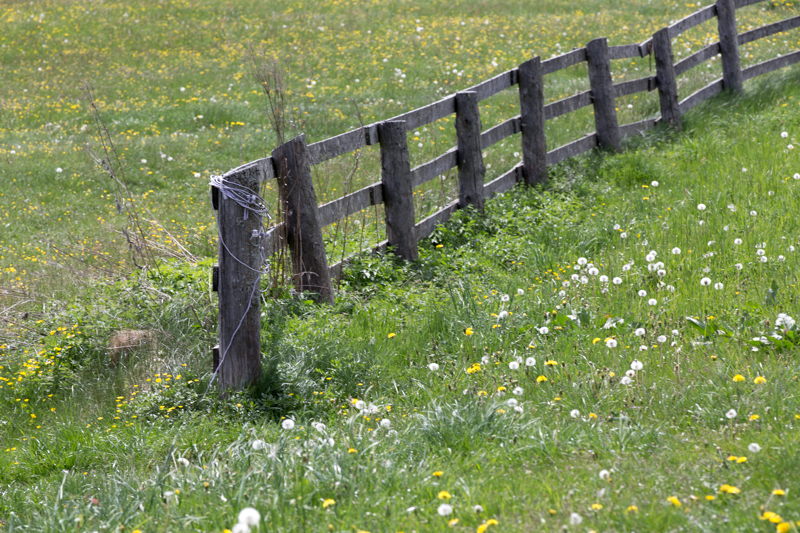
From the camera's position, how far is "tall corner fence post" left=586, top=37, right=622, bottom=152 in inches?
354

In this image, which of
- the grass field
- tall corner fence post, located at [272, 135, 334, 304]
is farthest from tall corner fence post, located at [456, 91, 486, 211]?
tall corner fence post, located at [272, 135, 334, 304]

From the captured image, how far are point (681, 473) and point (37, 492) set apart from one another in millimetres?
3072

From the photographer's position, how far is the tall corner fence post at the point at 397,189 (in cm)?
629

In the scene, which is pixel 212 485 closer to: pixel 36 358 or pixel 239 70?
pixel 36 358

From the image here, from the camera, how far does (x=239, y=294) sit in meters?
4.36

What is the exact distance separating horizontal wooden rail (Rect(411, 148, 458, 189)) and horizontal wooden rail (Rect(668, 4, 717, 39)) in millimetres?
4739

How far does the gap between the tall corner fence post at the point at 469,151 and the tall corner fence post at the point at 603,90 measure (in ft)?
8.36

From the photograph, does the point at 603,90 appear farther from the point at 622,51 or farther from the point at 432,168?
the point at 432,168

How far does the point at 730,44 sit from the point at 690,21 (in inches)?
31.6

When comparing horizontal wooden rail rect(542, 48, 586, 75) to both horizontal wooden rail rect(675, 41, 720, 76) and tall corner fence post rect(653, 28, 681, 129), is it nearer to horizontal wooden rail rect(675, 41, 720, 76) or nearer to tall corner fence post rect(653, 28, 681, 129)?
tall corner fence post rect(653, 28, 681, 129)

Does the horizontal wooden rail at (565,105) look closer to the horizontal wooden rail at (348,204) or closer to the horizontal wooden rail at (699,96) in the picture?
the horizontal wooden rail at (699,96)

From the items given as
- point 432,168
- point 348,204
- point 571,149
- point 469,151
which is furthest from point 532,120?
point 348,204

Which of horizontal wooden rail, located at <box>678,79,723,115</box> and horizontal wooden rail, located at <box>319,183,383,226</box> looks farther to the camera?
horizontal wooden rail, located at <box>678,79,723,115</box>

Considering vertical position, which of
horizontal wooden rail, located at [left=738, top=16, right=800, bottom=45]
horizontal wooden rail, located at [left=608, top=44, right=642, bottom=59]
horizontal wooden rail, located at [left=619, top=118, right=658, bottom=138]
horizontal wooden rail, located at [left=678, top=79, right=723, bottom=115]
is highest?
horizontal wooden rail, located at [left=608, top=44, right=642, bottom=59]
